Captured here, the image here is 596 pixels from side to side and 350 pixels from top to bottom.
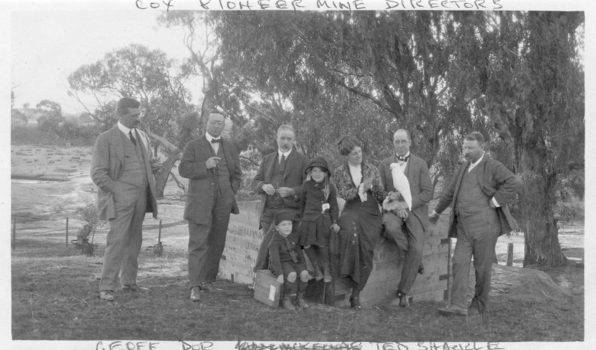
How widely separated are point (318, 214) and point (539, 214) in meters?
6.35

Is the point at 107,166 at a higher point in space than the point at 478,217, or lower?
higher

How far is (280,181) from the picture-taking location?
204 inches

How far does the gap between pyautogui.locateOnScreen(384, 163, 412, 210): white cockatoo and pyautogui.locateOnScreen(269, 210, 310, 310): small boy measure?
1123 mm

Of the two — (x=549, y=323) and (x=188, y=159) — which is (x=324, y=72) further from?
(x=549, y=323)

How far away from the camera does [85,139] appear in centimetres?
1301

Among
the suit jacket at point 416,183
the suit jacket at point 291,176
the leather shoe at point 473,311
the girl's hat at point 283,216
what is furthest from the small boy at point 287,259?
the leather shoe at point 473,311

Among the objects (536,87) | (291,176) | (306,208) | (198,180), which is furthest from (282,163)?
(536,87)

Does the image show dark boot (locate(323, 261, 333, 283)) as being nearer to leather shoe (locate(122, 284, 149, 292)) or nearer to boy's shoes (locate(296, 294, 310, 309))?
boy's shoes (locate(296, 294, 310, 309))

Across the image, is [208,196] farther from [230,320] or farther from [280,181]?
[230,320]

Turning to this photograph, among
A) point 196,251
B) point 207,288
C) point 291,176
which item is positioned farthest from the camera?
point 207,288

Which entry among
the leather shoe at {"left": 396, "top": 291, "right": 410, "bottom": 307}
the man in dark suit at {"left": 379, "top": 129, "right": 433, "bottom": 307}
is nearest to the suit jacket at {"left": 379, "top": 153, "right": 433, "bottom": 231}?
the man in dark suit at {"left": 379, "top": 129, "right": 433, "bottom": 307}

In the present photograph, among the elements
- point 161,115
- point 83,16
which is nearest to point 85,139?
point 161,115

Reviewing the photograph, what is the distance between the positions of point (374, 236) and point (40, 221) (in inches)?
312

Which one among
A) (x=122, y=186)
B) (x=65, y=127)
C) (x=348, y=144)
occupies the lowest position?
(x=122, y=186)
